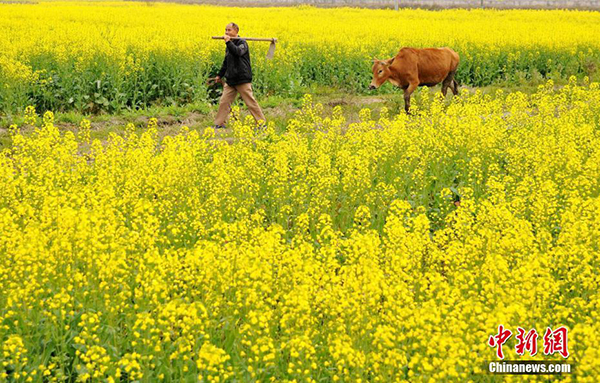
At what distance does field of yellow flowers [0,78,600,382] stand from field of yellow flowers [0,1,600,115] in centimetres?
604

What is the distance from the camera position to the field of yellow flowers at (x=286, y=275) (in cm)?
454

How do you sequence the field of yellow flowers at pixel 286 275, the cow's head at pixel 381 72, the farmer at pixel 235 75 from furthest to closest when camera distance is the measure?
the cow's head at pixel 381 72
the farmer at pixel 235 75
the field of yellow flowers at pixel 286 275

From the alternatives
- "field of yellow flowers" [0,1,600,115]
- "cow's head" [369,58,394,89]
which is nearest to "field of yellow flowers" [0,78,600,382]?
"cow's head" [369,58,394,89]

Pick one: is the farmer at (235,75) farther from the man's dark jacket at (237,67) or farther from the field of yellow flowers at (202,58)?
the field of yellow flowers at (202,58)

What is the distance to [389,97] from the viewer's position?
1833 cm

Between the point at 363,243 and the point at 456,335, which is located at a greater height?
the point at 363,243

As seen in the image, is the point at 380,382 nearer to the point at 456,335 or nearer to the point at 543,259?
the point at 456,335

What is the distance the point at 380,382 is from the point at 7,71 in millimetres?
12591

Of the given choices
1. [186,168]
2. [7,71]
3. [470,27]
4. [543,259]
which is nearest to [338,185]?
[186,168]

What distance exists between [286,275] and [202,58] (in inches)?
499

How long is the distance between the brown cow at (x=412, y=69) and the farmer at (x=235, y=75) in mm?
3143

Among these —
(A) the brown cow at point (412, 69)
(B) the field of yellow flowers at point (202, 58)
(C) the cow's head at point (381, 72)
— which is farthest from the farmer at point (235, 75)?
(C) the cow's head at point (381, 72)

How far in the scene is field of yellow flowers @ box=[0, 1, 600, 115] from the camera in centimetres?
1559

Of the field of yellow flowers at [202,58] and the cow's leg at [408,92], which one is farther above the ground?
the field of yellow flowers at [202,58]
